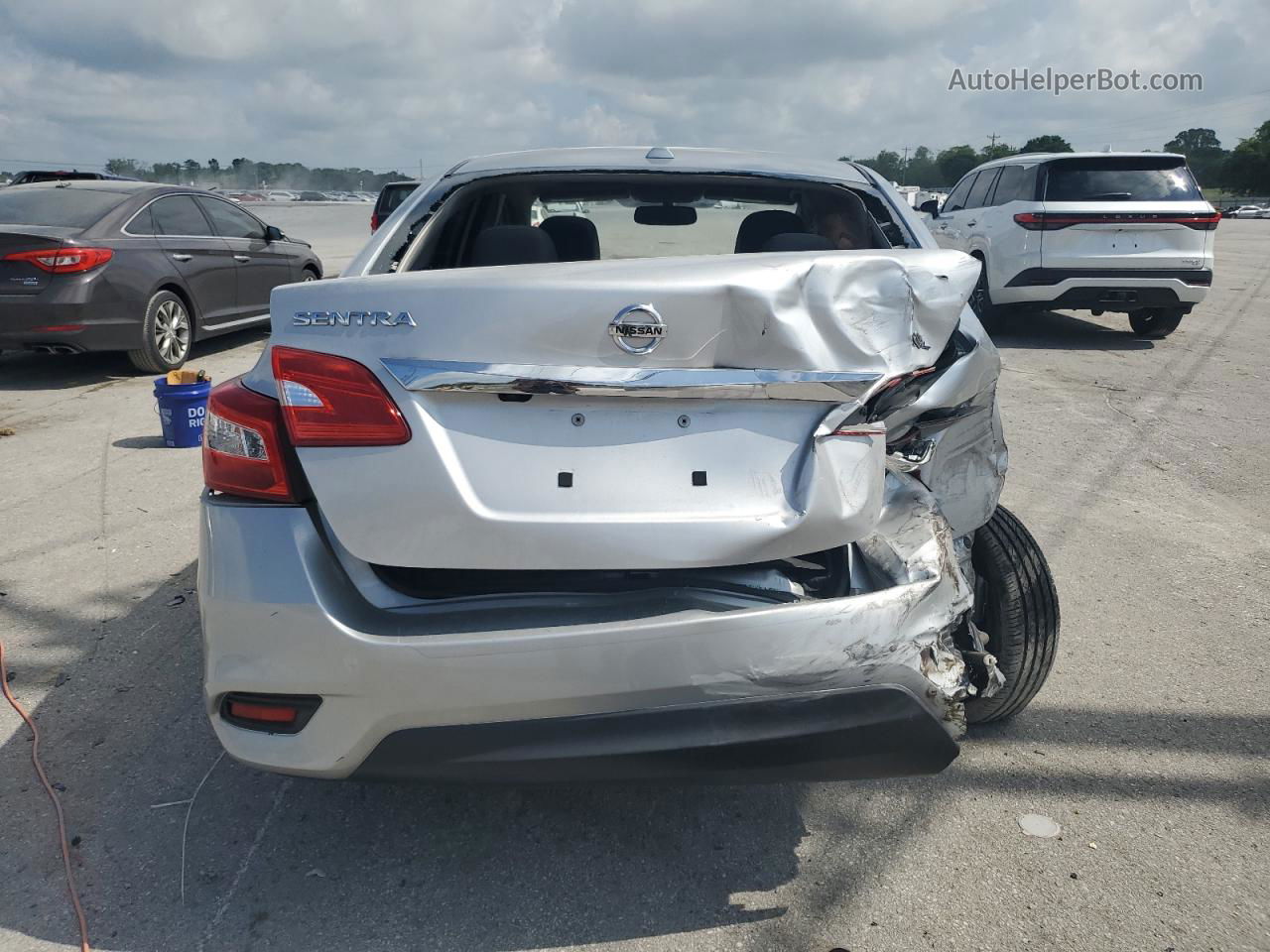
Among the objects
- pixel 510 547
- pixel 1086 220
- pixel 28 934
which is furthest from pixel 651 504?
pixel 1086 220

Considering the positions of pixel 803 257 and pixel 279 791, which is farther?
pixel 279 791

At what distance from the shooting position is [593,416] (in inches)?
75.8

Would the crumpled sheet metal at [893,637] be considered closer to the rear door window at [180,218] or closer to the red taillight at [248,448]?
the red taillight at [248,448]

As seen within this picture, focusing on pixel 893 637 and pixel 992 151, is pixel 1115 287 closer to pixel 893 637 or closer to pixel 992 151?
pixel 893 637

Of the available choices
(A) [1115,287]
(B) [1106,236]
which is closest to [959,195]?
(B) [1106,236]

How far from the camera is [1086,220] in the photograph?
9.55m

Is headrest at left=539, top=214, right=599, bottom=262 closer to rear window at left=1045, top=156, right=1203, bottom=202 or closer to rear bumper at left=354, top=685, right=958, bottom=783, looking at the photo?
rear bumper at left=354, top=685, right=958, bottom=783

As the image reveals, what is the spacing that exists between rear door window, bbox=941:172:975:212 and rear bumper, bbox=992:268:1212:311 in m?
2.65

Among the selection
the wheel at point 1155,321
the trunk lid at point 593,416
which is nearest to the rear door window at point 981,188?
the wheel at point 1155,321

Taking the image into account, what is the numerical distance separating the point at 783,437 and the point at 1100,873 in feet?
4.37

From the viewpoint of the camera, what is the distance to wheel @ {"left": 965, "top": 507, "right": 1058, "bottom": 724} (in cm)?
281

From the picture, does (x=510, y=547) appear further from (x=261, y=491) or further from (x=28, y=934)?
(x=28, y=934)

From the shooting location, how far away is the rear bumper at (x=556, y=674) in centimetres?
186

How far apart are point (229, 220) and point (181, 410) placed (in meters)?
4.54
